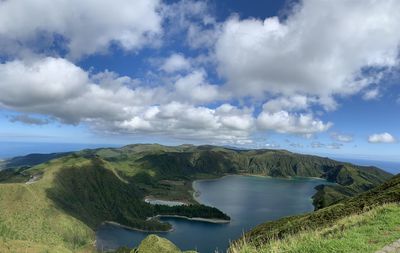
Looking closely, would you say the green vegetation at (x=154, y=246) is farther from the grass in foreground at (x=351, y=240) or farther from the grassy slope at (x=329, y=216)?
the grass in foreground at (x=351, y=240)

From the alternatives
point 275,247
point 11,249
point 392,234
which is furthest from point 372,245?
point 11,249

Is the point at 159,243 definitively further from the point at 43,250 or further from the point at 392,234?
the point at 392,234

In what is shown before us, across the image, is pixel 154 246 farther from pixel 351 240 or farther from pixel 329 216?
pixel 329 216

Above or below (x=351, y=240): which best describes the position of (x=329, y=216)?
below

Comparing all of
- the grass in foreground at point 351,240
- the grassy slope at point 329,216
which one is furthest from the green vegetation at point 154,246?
the grass in foreground at point 351,240

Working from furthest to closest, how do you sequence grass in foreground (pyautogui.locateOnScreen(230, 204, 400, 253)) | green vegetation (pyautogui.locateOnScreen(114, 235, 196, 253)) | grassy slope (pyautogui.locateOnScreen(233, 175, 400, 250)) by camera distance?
grassy slope (pyautogui.locateOnScreen(233, 175, 400, 250))
green vegetation (pyautogui.locateOnScreen(114, 235, 196, 253))
grass in foreground (pyautogui.locateOnScreen(230, 204, 400, 253))

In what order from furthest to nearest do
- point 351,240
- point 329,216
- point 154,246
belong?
point 329,216
point 154,246
point 351,240

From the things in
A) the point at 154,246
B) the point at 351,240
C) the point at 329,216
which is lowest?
the point at 329,216

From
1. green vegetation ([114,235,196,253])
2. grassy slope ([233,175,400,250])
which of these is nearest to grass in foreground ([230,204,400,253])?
grassy slope ([233,175,400,250])

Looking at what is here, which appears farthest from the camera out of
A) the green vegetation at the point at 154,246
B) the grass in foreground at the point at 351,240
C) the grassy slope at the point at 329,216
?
the grassy slope at the point at 329,216

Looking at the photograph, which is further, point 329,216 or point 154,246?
point 329,216

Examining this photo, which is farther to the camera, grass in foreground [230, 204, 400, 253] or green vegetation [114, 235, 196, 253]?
green vegetation [114, 235, 196, 253]

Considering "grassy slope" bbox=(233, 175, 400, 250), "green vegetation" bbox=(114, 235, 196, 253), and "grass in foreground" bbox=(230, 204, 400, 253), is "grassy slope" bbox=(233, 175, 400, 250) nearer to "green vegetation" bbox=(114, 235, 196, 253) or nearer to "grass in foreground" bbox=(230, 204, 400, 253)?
"grass in foreground" bbox=(230, 204, 400, 253)

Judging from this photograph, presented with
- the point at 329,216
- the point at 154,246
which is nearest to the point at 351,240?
the point at 154,246
